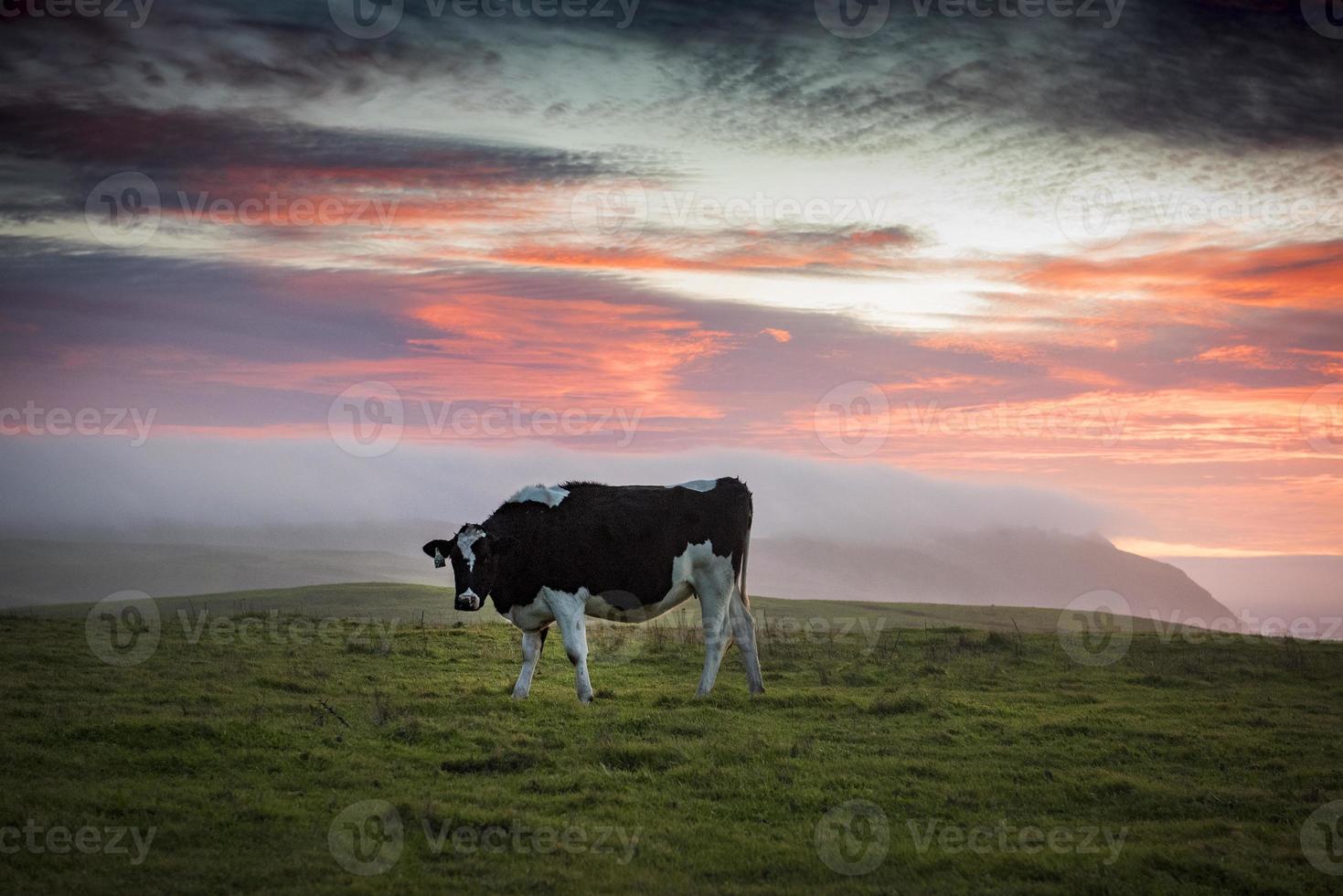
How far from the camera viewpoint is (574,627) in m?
20.0

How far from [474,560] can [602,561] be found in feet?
8.22

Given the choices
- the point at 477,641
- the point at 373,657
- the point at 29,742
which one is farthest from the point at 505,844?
the point at 477,641

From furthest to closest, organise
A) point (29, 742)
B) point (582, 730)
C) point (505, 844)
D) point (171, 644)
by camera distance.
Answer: point (171, 644) → point (582, 730) → point (29, 742) → point (505, 844)

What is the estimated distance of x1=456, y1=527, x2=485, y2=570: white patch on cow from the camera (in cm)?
2005

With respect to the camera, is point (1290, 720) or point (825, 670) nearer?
point (1290, 720)

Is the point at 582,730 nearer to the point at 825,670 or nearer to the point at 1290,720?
the point at 825,670

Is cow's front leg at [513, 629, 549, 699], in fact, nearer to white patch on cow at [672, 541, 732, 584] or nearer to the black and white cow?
the black and white cow

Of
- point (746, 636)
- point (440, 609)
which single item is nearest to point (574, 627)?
point (746, 636)

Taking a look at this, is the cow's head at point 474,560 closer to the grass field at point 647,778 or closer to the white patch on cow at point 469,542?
the white patch on cow at point 469,542

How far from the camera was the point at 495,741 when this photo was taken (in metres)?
15.6

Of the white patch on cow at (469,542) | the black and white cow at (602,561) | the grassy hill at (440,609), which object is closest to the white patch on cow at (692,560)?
the black and white cow at (602,561)

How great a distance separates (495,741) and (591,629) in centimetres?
1779

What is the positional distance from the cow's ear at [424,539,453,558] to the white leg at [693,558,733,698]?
201 inches

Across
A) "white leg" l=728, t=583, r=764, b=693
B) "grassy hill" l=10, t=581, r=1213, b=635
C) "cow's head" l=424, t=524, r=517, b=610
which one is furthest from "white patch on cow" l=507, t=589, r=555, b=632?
"grassy hill" l=10, t=581, r=1213, b=635
